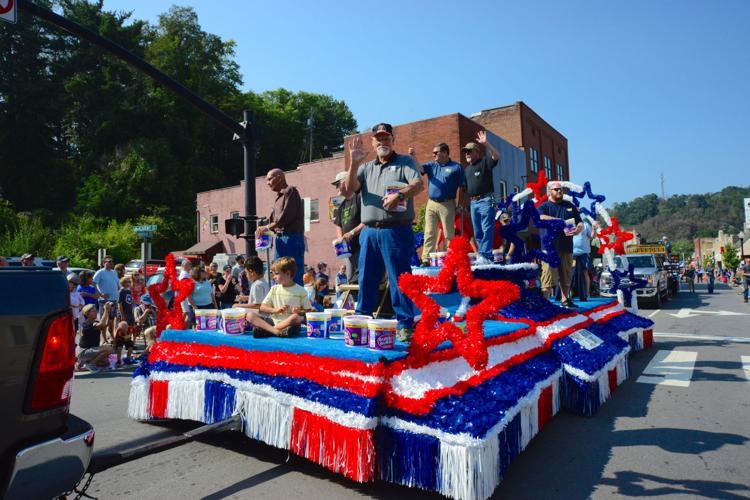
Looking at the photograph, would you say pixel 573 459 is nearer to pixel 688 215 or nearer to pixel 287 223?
pixel 287 223

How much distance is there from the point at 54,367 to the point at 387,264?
8.32 feet

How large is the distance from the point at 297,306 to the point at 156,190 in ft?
128

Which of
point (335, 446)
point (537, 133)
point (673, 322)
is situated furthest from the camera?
point (537, 133)

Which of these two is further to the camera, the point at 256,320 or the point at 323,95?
the point at 323,95

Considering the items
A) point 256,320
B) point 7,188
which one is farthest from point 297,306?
point 7,188

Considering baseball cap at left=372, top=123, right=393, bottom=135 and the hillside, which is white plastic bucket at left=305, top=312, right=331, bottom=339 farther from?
the hillside

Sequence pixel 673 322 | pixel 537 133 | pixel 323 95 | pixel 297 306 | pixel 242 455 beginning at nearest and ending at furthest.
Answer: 1. pixel 242 455
2. pixel 297 306
3. pixel 673 322
4. pixel 537 133
5. pixel 323 95

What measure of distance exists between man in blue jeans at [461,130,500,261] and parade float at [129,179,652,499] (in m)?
2.98

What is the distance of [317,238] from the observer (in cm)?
2828

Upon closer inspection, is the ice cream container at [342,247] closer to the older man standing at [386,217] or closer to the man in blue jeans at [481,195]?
the man in blue jeans at [481,195]

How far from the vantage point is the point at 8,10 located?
6.93 meters

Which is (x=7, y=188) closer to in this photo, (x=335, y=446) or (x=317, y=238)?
(x=317, y=238)

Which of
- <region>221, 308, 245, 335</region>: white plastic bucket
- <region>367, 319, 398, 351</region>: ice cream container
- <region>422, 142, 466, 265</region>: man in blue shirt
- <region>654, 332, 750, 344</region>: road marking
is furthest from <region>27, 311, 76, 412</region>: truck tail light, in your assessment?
<region>654, 332, 750, 344</region>: road marking

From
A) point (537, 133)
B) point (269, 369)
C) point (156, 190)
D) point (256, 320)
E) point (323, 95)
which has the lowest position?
point (269, 369)
